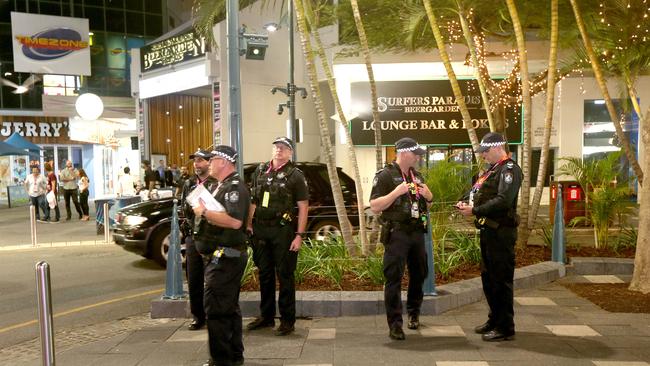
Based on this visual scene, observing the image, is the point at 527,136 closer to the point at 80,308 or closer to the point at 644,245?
the point at 644,245

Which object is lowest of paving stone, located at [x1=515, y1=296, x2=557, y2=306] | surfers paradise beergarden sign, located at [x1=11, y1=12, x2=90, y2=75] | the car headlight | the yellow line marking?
the yellow line marking

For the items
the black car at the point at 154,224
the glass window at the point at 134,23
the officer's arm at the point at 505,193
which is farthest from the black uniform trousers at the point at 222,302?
the glass window at the point at 134,23

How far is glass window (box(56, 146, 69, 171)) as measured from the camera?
3144 cm

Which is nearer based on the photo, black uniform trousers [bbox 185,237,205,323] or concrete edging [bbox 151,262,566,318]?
black uniform trousers [bbox 185,237,205,323]

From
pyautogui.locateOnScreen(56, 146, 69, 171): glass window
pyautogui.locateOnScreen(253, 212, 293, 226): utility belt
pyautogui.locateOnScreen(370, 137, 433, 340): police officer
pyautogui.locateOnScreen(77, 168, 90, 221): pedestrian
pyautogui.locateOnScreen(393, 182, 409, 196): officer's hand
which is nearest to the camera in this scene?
pyautogui.locateOnScreen(393, 182, 409, 196): officer's hand

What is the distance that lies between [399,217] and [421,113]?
14.2 m

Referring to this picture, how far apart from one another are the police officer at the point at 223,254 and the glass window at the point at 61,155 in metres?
30.3

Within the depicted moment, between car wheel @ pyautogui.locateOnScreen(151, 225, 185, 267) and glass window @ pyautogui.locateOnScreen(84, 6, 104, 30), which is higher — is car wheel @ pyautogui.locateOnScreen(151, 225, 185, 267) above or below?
below

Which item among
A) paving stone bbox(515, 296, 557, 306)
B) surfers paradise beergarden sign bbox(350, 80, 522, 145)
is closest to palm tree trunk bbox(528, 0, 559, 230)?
paving stone bbox(515, 296, 557, 306)

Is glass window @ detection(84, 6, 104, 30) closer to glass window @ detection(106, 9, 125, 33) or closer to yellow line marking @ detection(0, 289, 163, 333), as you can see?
glass window @ detection(106, 9, 125, 33)

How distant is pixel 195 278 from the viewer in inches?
224

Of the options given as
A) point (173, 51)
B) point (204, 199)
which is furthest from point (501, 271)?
point (173, 51)

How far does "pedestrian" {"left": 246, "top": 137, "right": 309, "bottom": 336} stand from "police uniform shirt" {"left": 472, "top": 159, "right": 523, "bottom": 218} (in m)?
1.67

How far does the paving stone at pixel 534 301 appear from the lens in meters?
6.40
